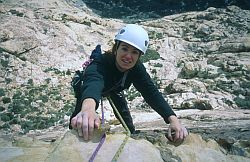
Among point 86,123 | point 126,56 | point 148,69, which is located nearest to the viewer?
point 86,123

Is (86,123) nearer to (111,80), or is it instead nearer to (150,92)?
(111,80)

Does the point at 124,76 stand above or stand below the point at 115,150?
above

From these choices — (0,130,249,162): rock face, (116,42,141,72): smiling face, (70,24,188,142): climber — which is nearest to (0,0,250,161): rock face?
(0,130,249,162): rock face

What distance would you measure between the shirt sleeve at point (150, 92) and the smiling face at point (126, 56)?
181 millimetres

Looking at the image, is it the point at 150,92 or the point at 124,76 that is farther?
the point at 150,92

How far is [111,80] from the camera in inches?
106

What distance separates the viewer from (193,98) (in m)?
11.6

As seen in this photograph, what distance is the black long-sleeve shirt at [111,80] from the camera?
7.45ft

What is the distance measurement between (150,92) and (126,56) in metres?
0.53

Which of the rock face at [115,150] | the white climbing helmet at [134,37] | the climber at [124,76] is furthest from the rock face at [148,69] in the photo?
the white climbing helmet at [134,37]

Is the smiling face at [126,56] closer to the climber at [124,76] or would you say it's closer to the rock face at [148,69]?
the climber at [124,76]

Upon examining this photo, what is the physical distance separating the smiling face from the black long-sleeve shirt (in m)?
0.10

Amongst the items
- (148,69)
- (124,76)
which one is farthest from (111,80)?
(148,69)

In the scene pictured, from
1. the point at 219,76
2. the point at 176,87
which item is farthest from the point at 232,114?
the point at 219,76
